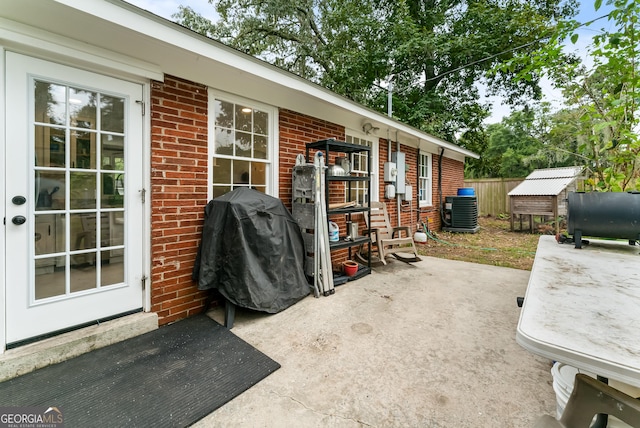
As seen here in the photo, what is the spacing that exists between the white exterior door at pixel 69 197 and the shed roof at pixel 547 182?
891cm

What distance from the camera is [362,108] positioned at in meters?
4.20

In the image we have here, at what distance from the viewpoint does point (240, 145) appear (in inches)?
125

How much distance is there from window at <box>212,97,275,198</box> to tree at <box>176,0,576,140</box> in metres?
7.54

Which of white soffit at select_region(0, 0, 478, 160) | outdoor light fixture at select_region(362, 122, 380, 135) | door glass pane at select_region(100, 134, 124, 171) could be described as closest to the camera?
white soffit at select_region(0, 0, 478, 160)

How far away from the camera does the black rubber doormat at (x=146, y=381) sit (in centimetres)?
154

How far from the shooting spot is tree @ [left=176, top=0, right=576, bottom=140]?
912 centimetres

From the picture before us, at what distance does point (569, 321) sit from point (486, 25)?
438 inches

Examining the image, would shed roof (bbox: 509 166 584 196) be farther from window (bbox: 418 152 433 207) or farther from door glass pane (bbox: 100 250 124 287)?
door glass pane (bbox: 100 250 124 287)

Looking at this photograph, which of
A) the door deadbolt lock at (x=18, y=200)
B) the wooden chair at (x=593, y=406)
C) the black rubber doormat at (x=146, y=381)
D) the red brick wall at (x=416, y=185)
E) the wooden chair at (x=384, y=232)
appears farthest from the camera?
the red brick wall at (x=416, y=185)

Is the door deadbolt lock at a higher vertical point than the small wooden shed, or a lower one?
lower

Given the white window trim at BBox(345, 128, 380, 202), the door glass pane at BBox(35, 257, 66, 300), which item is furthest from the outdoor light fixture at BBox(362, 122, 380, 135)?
the door glass pane at BBox(35, 257, 66, 300)

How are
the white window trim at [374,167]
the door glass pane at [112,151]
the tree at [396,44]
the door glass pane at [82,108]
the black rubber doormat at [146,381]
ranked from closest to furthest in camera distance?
the black rubber doormat at [146,381] → the door glass pane at [82,108] → the door glass pane at [112,151] → the white window trim at [374,167] → the tree at [396,44]

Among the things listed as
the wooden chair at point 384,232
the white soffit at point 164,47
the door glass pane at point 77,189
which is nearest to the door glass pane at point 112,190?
the door glass pane at point 77,189

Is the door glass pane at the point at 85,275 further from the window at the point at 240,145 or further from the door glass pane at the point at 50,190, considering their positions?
the window at the point at 240,145
